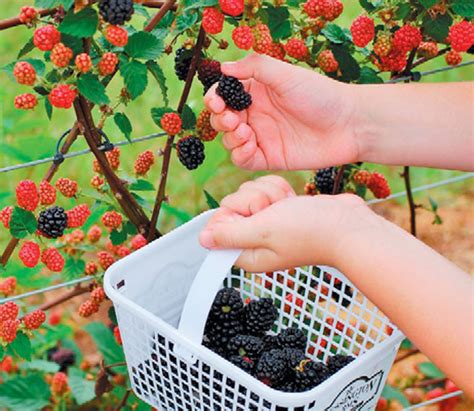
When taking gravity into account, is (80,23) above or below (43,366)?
above

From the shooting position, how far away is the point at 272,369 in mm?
1155

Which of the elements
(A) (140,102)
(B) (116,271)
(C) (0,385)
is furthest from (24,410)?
(A) (140,102)

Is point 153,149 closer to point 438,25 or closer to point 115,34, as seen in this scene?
point 438,25

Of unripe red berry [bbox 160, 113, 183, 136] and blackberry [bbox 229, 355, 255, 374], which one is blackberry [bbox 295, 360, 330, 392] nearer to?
blackberry [bbox 229, 355, 255, 374]

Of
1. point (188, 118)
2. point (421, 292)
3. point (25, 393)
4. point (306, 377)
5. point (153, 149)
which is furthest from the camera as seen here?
point (153, 149)

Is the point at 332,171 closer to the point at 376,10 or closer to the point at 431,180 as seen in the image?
the point at 376,10

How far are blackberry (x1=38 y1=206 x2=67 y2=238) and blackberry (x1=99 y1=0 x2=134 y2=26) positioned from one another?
0.30 m

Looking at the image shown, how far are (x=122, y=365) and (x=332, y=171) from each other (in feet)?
1.66

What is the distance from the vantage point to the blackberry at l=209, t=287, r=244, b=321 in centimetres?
125

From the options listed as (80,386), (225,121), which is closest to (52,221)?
(225,121)

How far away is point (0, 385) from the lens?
1.62m

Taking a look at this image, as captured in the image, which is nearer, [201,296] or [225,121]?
[201,296]

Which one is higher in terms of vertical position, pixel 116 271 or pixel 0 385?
pixel 116 271

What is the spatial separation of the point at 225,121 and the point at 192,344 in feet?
1.19
